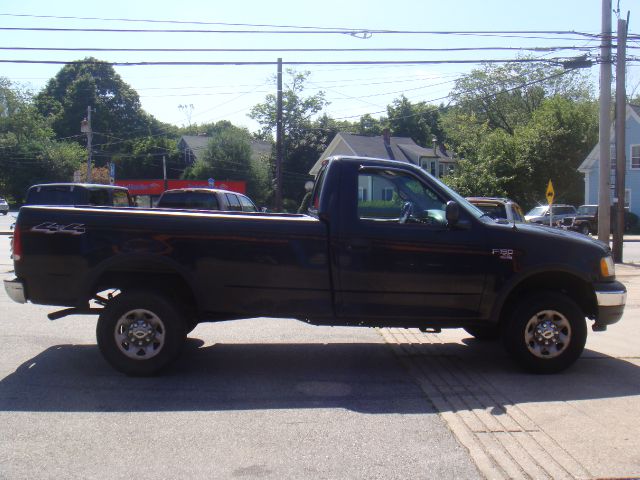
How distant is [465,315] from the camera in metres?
6.60

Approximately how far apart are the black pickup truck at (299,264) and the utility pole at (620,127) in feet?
43.4

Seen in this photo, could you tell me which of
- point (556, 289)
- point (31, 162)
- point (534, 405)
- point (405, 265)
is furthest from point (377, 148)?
point (534, 405)

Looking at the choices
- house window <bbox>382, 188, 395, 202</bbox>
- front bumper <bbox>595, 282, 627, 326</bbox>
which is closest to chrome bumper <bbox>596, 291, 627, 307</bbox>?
front bumper <bbox>595, 282, 627, 326</bbox>

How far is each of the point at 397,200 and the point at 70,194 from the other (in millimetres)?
9127

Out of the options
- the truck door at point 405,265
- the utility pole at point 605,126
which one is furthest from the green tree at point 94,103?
the truck door at point 405,265

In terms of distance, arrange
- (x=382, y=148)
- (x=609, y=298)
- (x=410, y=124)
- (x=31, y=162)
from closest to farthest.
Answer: (x=609, y=298) < (x=382, y=148) < (x=31, y=162) < (x=410, y=124)

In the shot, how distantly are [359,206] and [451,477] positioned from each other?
9.62 ft

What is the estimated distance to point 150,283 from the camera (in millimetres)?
6730

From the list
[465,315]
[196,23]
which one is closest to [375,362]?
[465,315]

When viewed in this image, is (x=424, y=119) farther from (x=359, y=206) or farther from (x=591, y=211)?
(x=359, y=206)

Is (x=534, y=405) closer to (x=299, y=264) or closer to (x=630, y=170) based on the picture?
(x=299, y=264)

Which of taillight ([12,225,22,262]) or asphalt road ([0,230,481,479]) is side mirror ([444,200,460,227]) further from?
taillight ([12,225,22,262])

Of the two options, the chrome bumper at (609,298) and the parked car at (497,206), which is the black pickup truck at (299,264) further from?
the parked car at (497,206)

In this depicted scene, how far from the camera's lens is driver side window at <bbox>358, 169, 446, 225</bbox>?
6.62 metres
